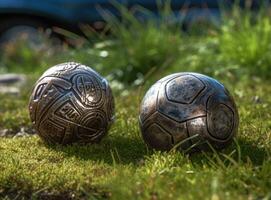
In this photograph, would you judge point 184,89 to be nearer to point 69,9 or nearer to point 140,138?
point 140,138

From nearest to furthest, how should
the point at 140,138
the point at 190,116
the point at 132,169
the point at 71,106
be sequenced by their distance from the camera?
the point at 132,169 < the point at 190,116 < the point at 71,106 < the point at 140,138

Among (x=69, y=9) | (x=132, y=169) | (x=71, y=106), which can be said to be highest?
(x=71, y=106)

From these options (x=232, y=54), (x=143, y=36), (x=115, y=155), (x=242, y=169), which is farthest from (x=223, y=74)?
(x=242, y=169)

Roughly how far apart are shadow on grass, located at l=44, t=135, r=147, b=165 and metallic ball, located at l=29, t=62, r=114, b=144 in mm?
78

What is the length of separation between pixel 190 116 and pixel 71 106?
947 millimetres

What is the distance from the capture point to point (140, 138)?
559 cm

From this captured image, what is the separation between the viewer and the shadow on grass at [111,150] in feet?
16.4

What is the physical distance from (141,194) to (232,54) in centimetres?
497

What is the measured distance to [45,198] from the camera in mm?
4398

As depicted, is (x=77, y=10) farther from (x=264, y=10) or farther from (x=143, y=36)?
(x=264, y=10)

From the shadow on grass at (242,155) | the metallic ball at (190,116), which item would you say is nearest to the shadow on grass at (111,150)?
the metallic ball at (190,116)

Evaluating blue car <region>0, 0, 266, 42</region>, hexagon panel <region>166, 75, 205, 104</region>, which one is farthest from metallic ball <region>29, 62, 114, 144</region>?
blue car <region>0, 0, 266, 42</region>

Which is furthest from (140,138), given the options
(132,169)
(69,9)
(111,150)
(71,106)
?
(69,9)

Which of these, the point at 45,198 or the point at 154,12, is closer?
the point at 45,198
